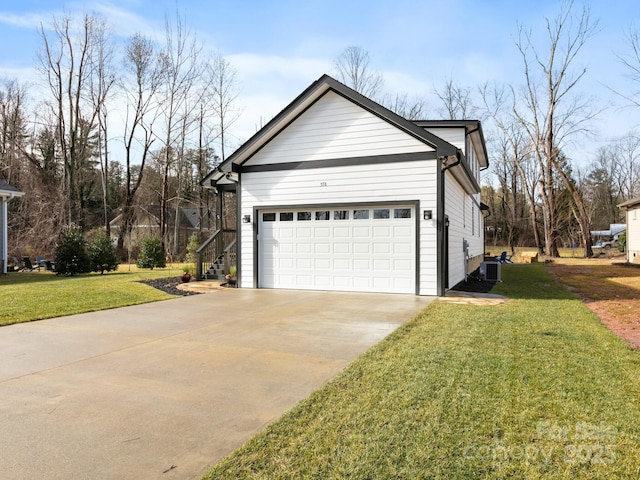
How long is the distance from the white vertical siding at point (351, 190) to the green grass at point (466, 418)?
4.74 m

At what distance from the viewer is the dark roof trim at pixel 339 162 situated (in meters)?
10.3

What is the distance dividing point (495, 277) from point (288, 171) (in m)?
8.18

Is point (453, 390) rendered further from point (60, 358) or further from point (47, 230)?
point (47, 230)

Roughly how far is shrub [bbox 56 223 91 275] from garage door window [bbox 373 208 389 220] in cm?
1260

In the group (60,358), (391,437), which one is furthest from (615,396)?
(60,358)

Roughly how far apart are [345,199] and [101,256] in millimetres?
11783

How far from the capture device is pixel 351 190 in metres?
10.9

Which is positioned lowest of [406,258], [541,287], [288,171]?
[541,287]

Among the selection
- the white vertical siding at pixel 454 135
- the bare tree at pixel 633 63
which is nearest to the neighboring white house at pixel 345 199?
the white vertical siding at pixel 454 135

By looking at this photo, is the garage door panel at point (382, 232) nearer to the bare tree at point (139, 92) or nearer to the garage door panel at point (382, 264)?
the garage door panel at point (382, 264)

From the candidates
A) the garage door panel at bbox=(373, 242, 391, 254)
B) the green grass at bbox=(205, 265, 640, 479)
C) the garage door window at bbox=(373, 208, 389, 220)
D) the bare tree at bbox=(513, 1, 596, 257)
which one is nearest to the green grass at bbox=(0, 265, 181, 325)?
the garage door panel at bbox=(373, 242, 391, 254)

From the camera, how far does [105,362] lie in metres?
4.89

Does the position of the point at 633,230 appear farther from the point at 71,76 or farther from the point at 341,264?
the point at 71,76

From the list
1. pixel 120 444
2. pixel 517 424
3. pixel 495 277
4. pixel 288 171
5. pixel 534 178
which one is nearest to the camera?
pixel 120 444
